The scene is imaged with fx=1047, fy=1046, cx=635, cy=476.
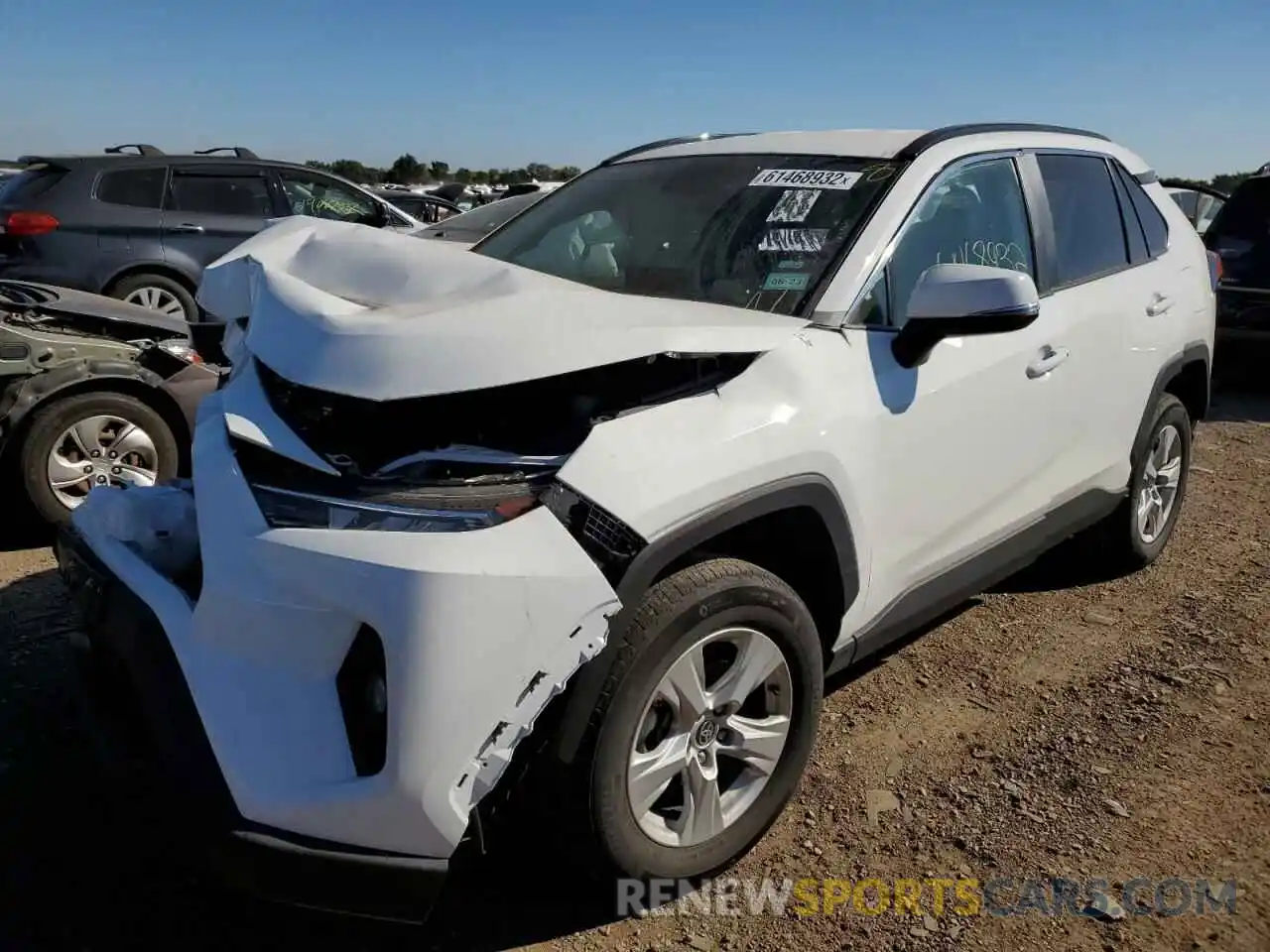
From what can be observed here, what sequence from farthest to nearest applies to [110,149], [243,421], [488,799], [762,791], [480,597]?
[110,149] → [762,791] → [243,421] → [488,799] → [480,597]

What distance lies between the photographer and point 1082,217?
3.86 m

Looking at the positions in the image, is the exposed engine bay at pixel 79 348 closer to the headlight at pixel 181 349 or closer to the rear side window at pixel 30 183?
the headlight at pixel 181 349

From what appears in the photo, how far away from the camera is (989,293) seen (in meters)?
2.60

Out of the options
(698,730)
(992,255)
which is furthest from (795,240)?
(698,730)

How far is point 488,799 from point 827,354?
1341mm

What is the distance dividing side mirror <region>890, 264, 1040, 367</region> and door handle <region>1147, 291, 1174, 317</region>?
1.60 metres

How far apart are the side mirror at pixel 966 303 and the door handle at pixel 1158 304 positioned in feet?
5.24

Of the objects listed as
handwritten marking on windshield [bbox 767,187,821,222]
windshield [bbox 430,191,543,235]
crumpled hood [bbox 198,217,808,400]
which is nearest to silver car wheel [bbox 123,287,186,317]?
windshield [bbox 430,191,543,235]

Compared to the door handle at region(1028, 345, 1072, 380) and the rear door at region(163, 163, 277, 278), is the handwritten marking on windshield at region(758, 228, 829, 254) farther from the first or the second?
Result: the rear door at region(163, 163, 277, 278)

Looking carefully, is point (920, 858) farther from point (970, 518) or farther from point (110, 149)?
point (110, 149)

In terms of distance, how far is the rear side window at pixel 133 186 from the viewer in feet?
27.2

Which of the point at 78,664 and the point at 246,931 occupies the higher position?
the point at 78,664

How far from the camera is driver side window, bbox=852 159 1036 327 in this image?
9.46 ft

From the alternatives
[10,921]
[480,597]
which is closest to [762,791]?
[480,597]
